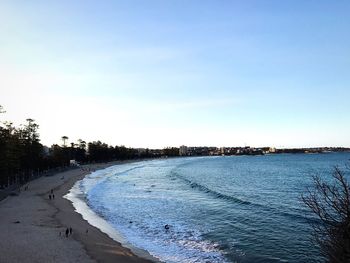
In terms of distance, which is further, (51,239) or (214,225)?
(214,225)

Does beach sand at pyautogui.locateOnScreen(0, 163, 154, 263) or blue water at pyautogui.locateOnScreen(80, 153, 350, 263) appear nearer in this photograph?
beach sand at pyautogui.locateOnScreen(0, 163, 154, 263)

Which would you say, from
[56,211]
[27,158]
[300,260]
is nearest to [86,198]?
[56,211]

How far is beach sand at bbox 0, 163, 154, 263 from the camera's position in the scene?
2686 cm

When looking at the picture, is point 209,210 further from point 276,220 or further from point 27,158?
point 27,158

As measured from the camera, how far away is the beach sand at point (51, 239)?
2686 cm

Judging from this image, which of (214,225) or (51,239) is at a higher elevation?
(51,239)

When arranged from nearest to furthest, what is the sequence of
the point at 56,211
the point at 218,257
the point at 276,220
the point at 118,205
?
the point at 218,257 → the point at 276,220 → the point at 56,211 → the point at 118,205

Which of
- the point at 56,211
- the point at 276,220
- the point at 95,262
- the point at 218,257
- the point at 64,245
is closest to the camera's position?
the point at 95,262

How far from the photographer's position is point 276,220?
41844mm

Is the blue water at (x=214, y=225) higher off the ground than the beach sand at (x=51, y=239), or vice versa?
the beach sand at (x=51, y=239)

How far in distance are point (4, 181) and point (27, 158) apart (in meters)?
20.5

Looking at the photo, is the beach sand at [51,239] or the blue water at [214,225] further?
the blue water at [214,225]

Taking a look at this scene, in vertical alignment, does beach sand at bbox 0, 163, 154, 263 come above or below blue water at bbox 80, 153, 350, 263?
above

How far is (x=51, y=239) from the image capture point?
32.0m
